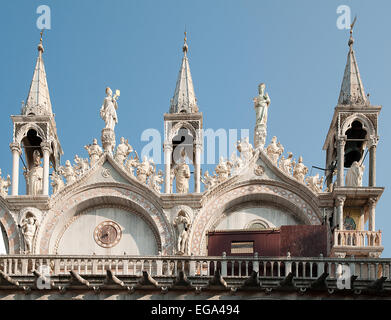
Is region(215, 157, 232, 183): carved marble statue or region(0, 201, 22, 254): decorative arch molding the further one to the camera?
region(215, 157, 232, 183): carved marble statue

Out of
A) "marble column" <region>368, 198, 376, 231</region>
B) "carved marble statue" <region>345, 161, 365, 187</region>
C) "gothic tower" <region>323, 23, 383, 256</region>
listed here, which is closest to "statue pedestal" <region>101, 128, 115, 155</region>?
"gothic tower" <region>323, 23, 383, 256</region>

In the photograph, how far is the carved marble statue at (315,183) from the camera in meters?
33.8

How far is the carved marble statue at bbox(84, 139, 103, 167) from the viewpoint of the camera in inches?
1358

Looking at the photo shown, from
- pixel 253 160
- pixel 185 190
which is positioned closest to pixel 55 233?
pixel 185 190

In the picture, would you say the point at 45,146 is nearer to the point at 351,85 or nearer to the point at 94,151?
the point at 94,151

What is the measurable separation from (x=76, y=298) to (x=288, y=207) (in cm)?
857

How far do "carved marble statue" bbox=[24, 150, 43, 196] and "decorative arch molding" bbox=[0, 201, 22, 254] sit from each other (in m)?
1.05

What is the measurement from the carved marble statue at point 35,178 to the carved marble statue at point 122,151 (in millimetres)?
2574

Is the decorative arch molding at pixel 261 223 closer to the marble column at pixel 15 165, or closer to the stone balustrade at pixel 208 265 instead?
the stone balustrade at pixel 208 265

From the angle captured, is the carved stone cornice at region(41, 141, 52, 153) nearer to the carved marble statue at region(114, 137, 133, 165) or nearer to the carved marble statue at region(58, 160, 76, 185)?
the carved marble statue at region(58, 160, 76, 185)

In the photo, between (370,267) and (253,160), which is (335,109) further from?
(370,267)
